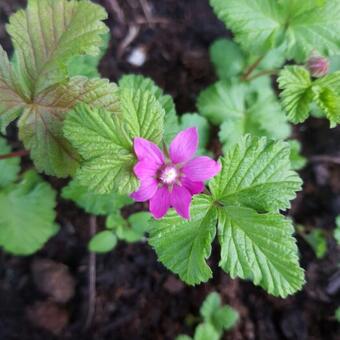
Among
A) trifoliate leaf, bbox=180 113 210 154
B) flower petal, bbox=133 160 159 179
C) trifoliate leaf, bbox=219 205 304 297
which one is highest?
flower petal, bbox=133 160 159 179

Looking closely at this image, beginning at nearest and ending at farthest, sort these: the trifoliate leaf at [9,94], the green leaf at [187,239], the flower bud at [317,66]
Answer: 1. the green leaf at [187,239]
2. the trifoliate leaf at [9,94]
3. the flower bud at [317,66]

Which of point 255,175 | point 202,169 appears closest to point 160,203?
point 202,169

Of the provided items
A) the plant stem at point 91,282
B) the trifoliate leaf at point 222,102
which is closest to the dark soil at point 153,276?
the plant stem at point 91,282

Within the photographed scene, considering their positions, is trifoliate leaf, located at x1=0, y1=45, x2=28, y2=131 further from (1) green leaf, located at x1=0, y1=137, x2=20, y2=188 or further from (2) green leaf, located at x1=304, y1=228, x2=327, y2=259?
(2) green leaf, located at x1=304, y1=228, x2=327, y2=259

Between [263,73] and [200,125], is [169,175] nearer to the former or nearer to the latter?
[200,125]

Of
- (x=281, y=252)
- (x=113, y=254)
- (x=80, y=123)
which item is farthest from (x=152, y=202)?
(x=113, y=254)

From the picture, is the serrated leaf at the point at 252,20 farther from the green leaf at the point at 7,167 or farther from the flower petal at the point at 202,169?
the green leaf at the point at 7,167

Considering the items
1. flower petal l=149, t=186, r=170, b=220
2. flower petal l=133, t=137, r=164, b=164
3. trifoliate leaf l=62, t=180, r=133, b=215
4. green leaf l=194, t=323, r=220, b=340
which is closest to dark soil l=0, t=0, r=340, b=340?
green leaf l=194, t=323, r=220, b=340
